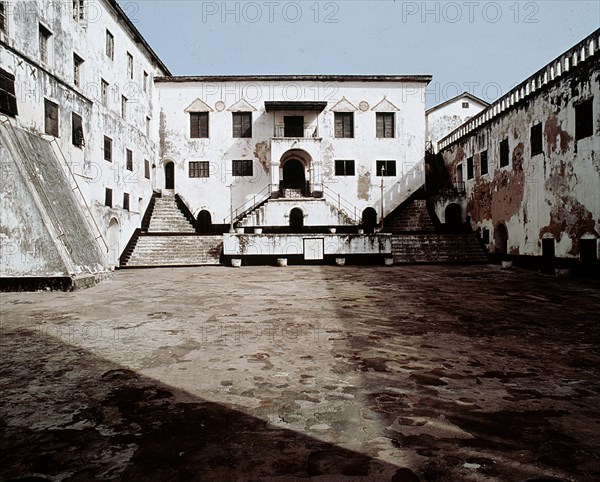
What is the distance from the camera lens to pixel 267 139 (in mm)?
26109

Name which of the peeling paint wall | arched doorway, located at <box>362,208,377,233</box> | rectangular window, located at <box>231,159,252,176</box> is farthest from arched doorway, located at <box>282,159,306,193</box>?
the peeling paint wall

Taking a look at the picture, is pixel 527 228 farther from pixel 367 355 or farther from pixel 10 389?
pixel 10 389

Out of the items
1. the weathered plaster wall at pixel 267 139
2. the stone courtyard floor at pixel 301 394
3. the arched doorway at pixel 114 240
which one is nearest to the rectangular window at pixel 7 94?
the arched doorway at pixel 114 240

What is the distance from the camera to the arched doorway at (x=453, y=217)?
78.7 ft

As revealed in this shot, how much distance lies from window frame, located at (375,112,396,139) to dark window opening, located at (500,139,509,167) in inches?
325

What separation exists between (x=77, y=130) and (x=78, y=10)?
5.44 meters

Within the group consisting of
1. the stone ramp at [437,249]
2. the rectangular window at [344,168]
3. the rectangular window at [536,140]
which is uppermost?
the rectangular window at [344,168]

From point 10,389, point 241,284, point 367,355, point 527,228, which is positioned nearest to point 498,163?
point 527,228

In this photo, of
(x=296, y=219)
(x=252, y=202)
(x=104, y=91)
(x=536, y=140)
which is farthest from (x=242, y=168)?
(x=536, y=140)

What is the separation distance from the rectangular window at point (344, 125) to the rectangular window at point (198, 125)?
28.6ft

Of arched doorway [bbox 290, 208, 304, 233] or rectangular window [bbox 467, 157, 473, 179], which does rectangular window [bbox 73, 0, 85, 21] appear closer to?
arched doorway [bbox 290, 208, 304, 233]

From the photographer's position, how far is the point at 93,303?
8734 mm

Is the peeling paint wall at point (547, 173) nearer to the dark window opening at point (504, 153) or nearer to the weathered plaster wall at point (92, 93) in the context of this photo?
the dark window opening at point (504, 153)

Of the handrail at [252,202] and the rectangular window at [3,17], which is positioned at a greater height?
the rectangular window at [3,17]
